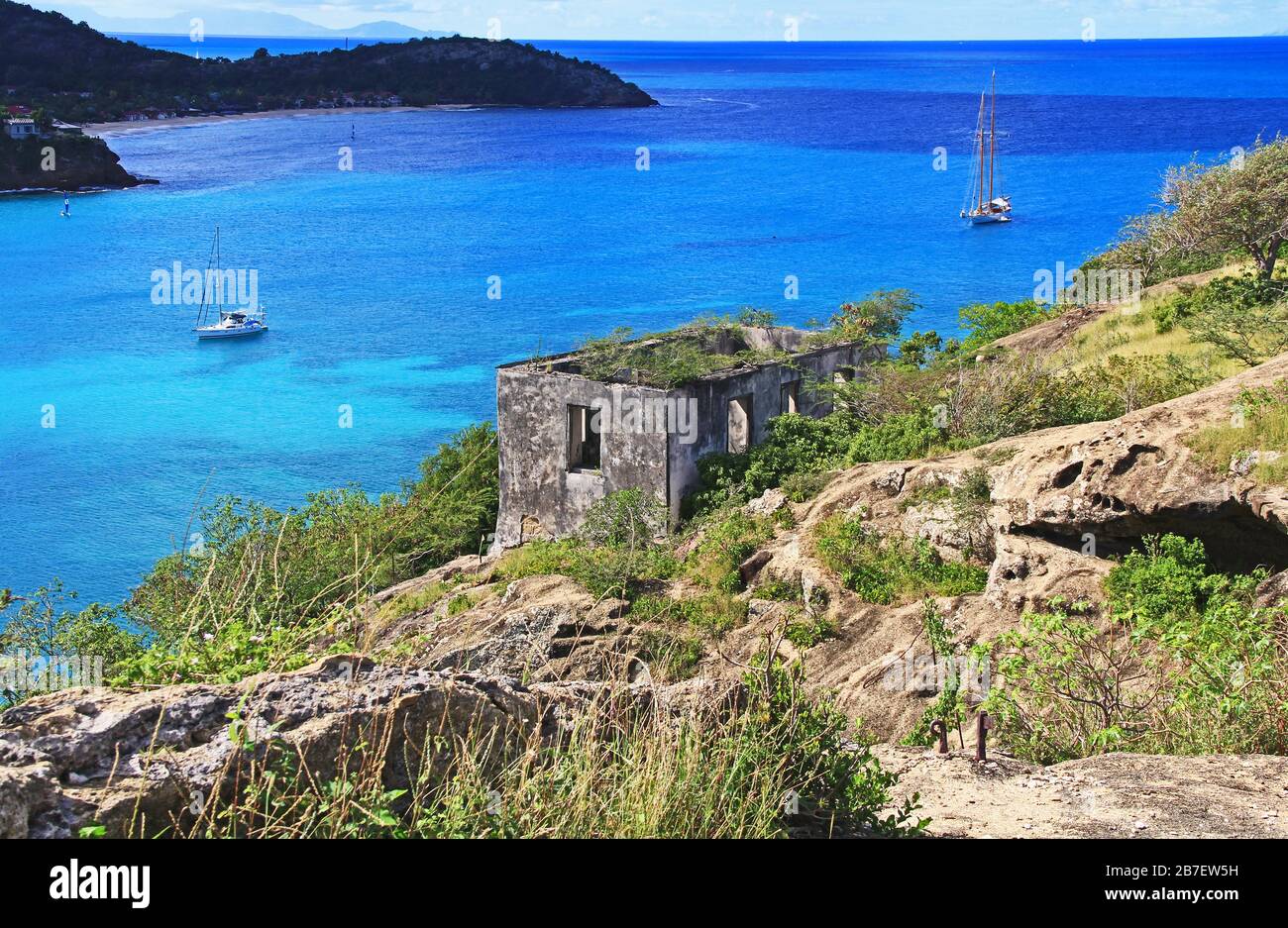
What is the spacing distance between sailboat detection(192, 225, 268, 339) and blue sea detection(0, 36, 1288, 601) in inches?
40.5

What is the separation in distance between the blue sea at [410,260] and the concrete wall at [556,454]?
748cm

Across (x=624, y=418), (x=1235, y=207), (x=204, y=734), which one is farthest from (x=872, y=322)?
(x=204, y=734)

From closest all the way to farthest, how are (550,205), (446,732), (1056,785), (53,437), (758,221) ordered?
1. (446,732)
2. (1056,785)
3. (53,437)
4. (758,221)
5. (550,205)

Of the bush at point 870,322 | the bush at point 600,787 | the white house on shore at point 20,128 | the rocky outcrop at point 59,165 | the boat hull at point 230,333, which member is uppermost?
the white house on shore at point 20,128

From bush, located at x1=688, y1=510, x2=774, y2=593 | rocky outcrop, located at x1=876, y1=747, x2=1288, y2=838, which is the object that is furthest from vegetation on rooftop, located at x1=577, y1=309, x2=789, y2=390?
rocky outcrop, located at x1=876, y1=747, x2=1288, y2=838

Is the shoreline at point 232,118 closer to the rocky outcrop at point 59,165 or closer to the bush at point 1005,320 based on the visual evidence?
the rocky outcrop at point 59,165

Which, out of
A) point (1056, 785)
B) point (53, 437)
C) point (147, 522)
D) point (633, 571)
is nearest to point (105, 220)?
point (53, 437)

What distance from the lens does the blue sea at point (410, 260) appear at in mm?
51781

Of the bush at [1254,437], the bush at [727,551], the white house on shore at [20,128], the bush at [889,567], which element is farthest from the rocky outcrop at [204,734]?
the white house on shore at [20,128]

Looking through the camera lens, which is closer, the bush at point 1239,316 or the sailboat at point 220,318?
the bush at point 1239,316

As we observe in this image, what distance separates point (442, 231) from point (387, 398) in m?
A: 42.9

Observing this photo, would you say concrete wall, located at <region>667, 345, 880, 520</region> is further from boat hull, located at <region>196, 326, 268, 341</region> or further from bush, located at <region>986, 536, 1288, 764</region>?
boat hull, located at <region>196, 326, 268, 341</region>

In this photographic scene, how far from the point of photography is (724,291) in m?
A: 74.8
